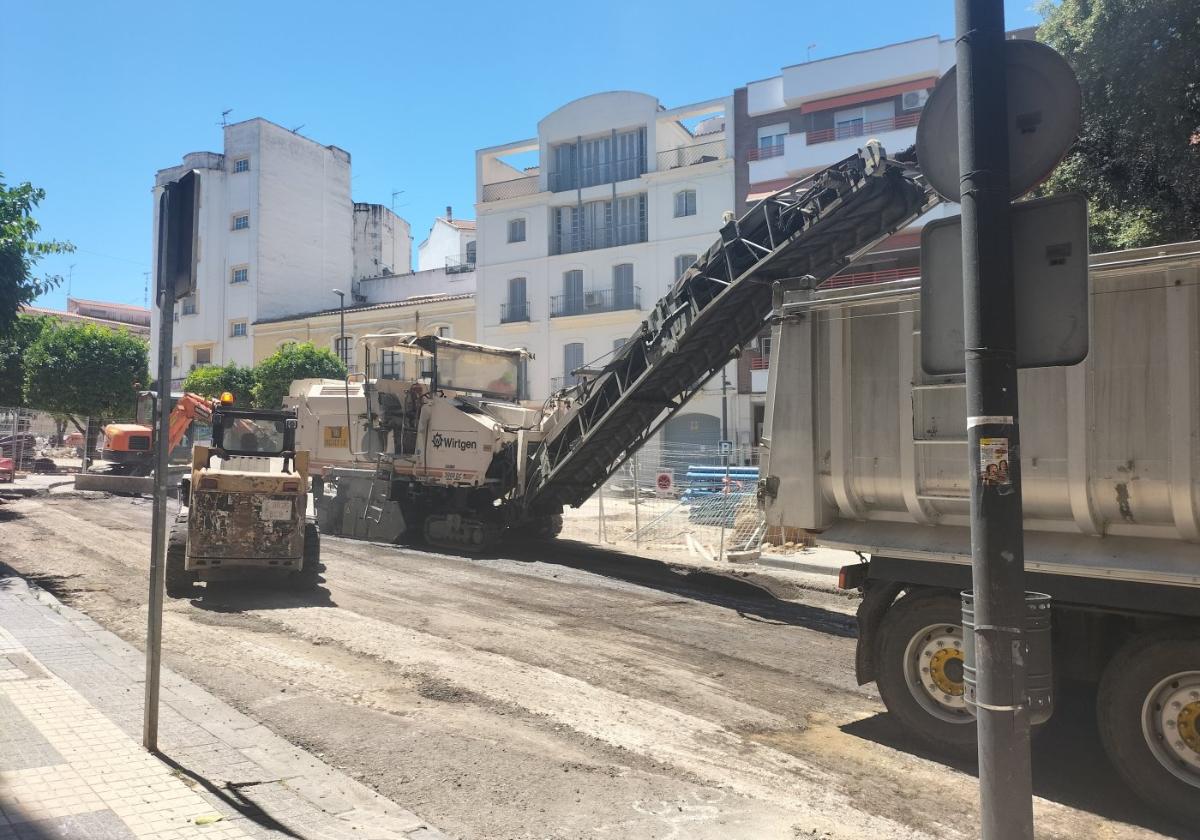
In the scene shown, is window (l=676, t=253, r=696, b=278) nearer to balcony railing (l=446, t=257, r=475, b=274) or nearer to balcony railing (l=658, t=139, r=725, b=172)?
balcony railing (l=658, t=139, r=725, b=172)

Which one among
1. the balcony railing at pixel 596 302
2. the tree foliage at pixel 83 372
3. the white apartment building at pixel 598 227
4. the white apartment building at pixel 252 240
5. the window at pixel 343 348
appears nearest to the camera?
the white apartment building at pixel 598 227

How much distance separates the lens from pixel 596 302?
35.7 metres

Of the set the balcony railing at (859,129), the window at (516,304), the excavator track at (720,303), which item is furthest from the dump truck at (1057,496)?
the window at (516,304)

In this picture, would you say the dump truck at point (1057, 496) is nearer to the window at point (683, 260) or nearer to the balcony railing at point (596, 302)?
the window at point (683, 260)

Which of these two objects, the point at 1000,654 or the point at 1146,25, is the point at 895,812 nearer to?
the point at 1000,654

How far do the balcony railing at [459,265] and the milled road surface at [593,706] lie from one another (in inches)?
1350

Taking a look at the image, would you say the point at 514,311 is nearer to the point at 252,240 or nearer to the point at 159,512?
the point at 252,240

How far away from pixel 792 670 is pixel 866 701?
93 centimetres

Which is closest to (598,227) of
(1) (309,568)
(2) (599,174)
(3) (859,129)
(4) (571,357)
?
(2) (599,174)

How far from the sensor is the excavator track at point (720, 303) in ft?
32.3

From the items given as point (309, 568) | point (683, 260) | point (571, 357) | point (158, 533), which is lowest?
point (309, 568)

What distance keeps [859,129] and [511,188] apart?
15.5 metres

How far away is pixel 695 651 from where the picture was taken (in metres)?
8.23

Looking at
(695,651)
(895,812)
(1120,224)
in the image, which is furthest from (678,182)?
(895,812)
